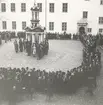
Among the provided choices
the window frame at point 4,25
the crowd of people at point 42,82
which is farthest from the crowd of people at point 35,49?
the window frame at point 4,25

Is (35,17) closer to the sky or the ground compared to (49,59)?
closer to the sky

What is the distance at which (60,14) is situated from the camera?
38531mm

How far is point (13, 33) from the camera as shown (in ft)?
122

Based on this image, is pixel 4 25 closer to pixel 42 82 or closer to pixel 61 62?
pixel 61 62

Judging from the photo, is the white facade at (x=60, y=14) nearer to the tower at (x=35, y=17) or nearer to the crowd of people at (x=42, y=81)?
the tower at (x=35, y=17)

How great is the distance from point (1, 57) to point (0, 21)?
1689 cm

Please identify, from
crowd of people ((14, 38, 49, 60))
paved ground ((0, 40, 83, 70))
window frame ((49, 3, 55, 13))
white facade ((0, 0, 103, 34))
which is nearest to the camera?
A: paved ground ((0, 40, 83, 70))

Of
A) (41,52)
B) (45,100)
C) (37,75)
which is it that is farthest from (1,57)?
(45,100)

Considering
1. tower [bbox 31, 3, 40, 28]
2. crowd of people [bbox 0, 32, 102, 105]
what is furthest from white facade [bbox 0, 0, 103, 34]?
crowd of people [bbox 0, 32, 102, 105]

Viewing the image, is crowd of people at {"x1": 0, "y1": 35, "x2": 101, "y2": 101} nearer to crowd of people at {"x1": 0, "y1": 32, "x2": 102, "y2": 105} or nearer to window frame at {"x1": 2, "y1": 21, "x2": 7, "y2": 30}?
crowd of people at {"x1": 0, "y1": 32, "x2": 102, "y2": 105}

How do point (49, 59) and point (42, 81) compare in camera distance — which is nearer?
point (42, 81)

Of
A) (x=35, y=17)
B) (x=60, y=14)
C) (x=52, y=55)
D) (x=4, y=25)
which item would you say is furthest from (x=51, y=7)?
(x=52, y=55)

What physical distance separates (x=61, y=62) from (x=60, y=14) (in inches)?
682

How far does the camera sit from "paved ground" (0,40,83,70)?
21484mm
